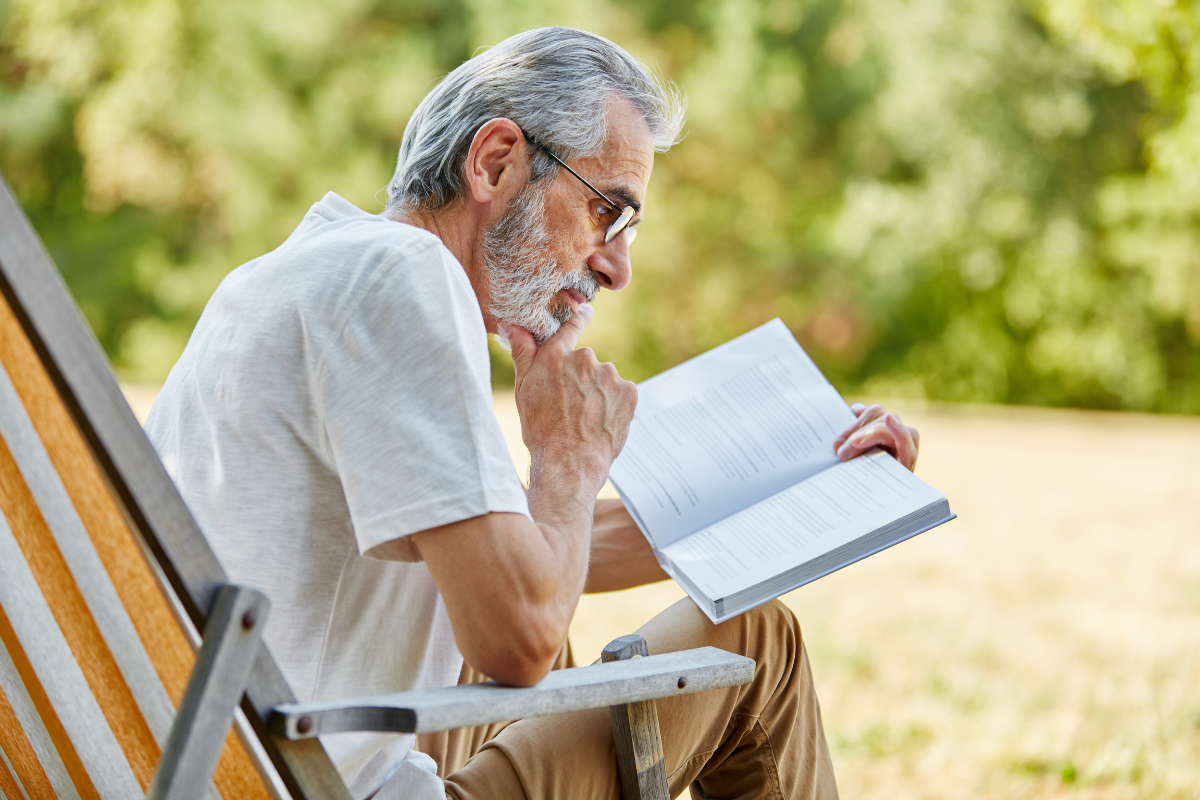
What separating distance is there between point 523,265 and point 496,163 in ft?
0.57

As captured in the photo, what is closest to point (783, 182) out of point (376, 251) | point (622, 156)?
point (622, 156)

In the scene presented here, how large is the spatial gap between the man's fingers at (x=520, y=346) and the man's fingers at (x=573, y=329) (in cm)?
5

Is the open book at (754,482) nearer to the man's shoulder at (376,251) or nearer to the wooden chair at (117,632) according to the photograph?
the wooden chair at (117,632)

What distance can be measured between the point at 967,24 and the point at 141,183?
12.7m

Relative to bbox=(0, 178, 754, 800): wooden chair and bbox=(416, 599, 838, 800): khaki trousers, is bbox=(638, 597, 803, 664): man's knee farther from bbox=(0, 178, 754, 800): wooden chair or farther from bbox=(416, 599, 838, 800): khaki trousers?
bbox=(0, 178, 754, 800): wooden chair

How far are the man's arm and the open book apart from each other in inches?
12.4

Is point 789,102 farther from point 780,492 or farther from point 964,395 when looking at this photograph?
point 780,492

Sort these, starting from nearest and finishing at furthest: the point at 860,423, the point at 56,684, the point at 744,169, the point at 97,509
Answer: the point at 97,509 → the point at 56,684 → the point at 860,423 → the point at 744,169

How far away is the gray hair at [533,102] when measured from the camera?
71.0 inches

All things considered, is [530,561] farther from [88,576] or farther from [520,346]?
[520,346]

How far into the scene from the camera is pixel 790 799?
1708 millimetres

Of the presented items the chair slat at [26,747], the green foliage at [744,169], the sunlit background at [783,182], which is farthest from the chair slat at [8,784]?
the green foliage at [744,169]

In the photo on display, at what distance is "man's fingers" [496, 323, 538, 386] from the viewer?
1.70 m

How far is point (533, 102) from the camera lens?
5.90 feet
